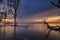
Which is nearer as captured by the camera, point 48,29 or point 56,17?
point 56,17

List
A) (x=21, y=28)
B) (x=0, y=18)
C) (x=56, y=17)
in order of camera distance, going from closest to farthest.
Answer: (x=56, y=17), (x=0, y=18), (x=21, y=28)

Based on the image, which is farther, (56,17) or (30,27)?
(30,27)

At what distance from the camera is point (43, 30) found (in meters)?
10.2

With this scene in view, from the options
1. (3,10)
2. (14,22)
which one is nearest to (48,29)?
(14,22)

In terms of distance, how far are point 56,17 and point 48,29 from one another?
1317 millimetres

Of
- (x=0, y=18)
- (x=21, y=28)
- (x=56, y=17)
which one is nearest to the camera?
(x=56, y=17)

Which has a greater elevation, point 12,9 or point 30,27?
point 12,9

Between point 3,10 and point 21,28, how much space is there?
1.55 metres

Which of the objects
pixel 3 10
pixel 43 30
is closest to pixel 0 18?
pixel 3 10

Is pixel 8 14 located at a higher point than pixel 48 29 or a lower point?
higher

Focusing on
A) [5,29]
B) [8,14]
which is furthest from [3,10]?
[5,29]

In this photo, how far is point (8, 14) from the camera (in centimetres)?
1002

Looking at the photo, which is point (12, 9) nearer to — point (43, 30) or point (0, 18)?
point (0, 18)

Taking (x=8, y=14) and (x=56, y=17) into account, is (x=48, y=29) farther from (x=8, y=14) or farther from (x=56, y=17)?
(x=8, y=14)
